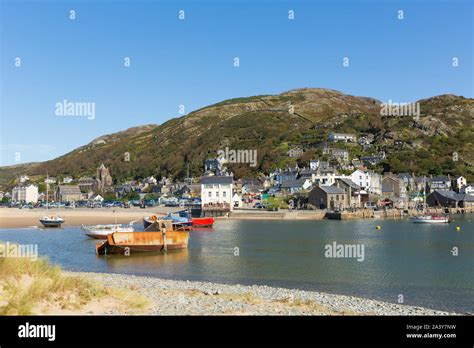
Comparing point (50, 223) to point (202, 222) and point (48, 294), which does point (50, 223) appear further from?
point (48, 294)

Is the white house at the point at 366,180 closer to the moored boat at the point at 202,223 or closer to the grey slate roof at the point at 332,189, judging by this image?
the grey slate roof at the point at 332,189

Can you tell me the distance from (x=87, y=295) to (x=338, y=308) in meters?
8.77

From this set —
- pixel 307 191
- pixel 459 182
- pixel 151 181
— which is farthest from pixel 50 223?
pixel 151 181

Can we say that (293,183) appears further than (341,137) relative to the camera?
No

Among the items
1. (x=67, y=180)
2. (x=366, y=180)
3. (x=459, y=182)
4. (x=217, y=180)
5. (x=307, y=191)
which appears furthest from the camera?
(x=67, y=180)

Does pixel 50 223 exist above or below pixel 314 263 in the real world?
above

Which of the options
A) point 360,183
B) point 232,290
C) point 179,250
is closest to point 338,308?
point 232,290

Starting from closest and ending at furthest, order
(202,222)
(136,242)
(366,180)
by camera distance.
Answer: (136,242), (202,222), (366,180)

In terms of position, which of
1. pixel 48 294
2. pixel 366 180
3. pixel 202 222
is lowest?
pixel 202 222

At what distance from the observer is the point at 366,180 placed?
110188 millimetres

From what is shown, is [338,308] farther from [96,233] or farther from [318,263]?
[96,233]

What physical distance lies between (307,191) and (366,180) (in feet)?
56.3
